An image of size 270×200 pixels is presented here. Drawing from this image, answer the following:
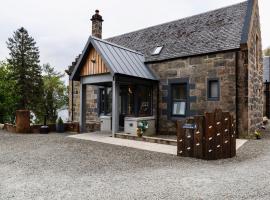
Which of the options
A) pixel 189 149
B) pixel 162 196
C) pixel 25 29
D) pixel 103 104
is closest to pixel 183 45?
pixel 103 104

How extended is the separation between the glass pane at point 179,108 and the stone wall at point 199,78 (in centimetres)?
43

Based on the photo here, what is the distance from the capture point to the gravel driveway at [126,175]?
432cm

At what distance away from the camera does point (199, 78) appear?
1206 centimetres

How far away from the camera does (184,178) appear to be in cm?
525

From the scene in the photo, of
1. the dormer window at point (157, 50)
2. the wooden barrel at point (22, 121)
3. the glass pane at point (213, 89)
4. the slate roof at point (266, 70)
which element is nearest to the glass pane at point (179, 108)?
the glass pane at point (213, 89)

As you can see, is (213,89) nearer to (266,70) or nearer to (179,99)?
(179,99)

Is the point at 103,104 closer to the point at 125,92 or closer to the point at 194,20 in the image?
the point at 125,92

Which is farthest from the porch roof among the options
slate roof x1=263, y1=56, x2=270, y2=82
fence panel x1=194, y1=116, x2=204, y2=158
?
slate roof x1=263, y1=56, x2=270, y2=82

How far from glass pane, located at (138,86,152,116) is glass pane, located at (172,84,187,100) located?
144 centimetres

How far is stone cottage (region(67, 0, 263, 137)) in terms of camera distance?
1112 cm

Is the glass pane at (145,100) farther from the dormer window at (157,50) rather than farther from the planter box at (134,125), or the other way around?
the dormer window at (157,50)

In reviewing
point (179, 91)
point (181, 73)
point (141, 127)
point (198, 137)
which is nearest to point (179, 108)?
point (179, 91)

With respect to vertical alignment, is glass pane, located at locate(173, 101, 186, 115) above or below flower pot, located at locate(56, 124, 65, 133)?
above

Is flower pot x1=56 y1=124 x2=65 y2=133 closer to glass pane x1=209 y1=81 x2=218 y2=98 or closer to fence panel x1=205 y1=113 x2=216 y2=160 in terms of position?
glass pane x1=209 y1=81 x2=218 y2=98
